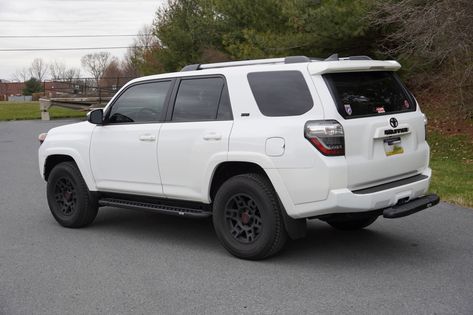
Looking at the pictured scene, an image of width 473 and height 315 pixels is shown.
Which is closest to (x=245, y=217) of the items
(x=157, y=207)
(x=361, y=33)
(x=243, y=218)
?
(x=243, y=218)

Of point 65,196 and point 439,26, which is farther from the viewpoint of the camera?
point 439,26

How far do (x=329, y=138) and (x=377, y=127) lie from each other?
0.56 metres

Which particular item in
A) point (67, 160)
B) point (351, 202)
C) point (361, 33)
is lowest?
point (351, 202)

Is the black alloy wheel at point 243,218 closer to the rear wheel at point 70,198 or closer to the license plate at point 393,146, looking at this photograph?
the license plate at point 393,146

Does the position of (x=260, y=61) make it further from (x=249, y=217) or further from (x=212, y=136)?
(x=249, y=217)

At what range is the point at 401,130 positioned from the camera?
214 inches

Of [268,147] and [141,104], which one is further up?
[141,104]

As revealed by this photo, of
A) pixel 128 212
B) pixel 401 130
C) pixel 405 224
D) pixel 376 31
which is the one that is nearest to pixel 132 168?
pixel 128 212

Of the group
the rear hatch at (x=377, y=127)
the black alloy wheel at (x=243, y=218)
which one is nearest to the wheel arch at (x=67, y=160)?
the black alloy wheel at (x=243, y=218)

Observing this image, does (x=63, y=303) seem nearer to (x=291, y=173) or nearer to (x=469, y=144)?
(x=291, y=173)

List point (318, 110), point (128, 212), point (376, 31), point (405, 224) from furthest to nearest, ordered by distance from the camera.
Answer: point (376, 31)
point (128, 212)
point (405, 224)
point (318, 110)

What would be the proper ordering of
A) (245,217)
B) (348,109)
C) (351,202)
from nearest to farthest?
(351,202)
(348,109)
(245,217)

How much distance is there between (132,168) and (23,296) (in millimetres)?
2002

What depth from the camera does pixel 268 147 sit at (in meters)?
5.17
